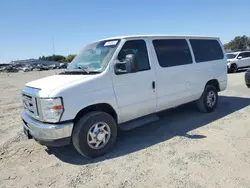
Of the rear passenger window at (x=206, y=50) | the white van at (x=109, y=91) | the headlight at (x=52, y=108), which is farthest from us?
the rear passenger window at (x=206, y=50)

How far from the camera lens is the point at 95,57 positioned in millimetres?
4520

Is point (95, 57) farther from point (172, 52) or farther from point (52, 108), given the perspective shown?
point (172, 52)

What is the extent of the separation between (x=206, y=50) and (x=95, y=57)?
3416mm

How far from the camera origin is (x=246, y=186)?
2.93m

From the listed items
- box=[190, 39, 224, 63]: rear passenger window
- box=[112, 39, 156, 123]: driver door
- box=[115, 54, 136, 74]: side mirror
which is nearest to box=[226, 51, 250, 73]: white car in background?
box=[190, 39, 224, 63]: rear passenger window

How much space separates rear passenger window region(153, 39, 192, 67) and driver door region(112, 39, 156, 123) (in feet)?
1.29

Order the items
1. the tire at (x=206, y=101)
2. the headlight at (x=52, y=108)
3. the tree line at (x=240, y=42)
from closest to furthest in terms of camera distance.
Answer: the headlight at (x=52, y=108) → the tire at (x=206, y=101) → the tree line at (x=240, y=42)

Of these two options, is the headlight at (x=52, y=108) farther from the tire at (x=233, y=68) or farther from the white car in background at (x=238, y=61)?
the tire at (x=233, y=68)

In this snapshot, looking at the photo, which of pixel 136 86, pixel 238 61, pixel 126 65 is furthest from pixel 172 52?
pixel 238 61

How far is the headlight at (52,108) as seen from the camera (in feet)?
11.6

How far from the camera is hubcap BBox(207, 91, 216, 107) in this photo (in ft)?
20.8

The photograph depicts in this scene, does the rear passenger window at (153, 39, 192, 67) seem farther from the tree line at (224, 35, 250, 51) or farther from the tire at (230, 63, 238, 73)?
the tree line at (224, 35, 250, 51)

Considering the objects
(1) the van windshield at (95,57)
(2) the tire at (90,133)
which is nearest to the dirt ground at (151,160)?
(2) the tire at (90,133)

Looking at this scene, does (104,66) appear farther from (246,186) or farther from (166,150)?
(246,186)
